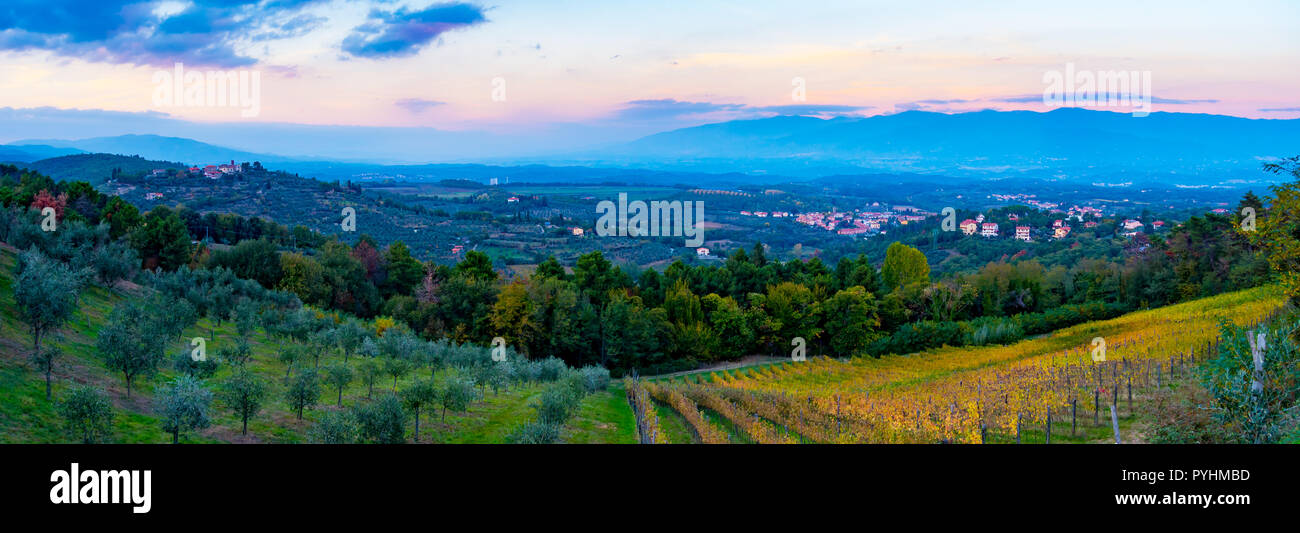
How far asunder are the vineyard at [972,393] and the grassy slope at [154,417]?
130 inches

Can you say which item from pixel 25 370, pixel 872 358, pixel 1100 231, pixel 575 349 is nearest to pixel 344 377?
pixel 25 370

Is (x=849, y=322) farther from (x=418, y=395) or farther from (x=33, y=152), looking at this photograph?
(x=33, y=152)

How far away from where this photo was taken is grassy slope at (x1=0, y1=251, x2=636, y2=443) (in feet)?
39.7

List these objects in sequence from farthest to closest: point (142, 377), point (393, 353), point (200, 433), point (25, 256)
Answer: point (393, 353), point (25, 256), point (142, 377), point (200, 433)

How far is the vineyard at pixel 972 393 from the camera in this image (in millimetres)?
16500

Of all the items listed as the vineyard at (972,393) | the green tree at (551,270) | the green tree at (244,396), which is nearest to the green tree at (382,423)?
the green tree at (244,396)

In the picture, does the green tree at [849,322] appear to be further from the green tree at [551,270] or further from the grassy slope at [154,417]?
the grassy slope at [154,417]

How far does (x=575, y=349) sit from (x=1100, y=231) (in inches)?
3421

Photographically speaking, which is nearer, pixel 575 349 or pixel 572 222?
pixel 575 349

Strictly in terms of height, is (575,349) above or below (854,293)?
below

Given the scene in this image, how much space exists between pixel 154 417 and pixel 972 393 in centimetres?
2037

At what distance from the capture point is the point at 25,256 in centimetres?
2114
